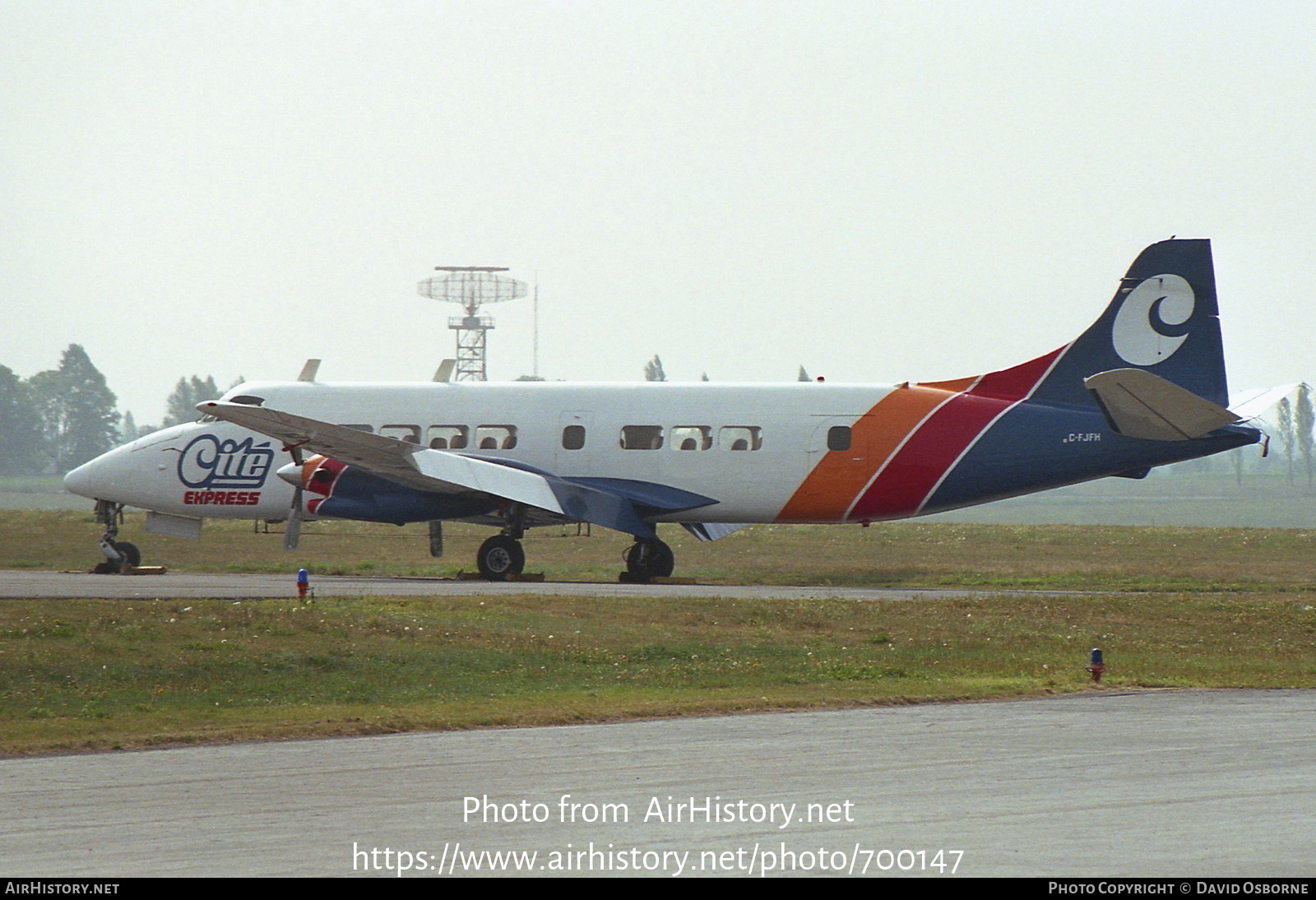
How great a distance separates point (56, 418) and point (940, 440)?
179m

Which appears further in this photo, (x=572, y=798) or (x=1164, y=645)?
(x=1164, y=645)

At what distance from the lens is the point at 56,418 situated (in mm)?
191500

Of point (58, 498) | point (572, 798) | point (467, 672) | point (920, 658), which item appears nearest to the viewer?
point (572, 798)

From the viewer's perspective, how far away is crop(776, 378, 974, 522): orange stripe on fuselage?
33.5 metres

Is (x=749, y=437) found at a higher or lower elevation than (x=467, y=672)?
higher

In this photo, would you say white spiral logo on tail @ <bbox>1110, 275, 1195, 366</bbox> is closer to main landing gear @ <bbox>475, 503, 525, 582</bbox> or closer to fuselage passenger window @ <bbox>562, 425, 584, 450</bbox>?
fuselage passenger window @ <bbox>562, 425, 584, 450</bbox>

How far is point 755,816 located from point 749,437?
2364 cm

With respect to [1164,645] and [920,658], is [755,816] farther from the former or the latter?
[1164,645]

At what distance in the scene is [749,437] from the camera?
34094mm

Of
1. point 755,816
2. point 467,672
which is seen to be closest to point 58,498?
point 467,672

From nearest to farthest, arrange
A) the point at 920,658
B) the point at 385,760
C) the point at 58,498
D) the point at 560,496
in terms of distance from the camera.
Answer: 1. the point at 385,760
2. the point at 920,658
3. the point at 560,496
4. the point at 58,498

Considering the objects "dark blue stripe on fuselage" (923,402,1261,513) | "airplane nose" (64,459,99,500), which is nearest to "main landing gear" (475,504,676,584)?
"dark blue stripe on fuselage" (923,402,1261,513)

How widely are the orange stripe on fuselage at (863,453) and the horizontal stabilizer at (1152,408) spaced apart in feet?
12.7

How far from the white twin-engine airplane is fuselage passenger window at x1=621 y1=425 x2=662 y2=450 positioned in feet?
0.09
